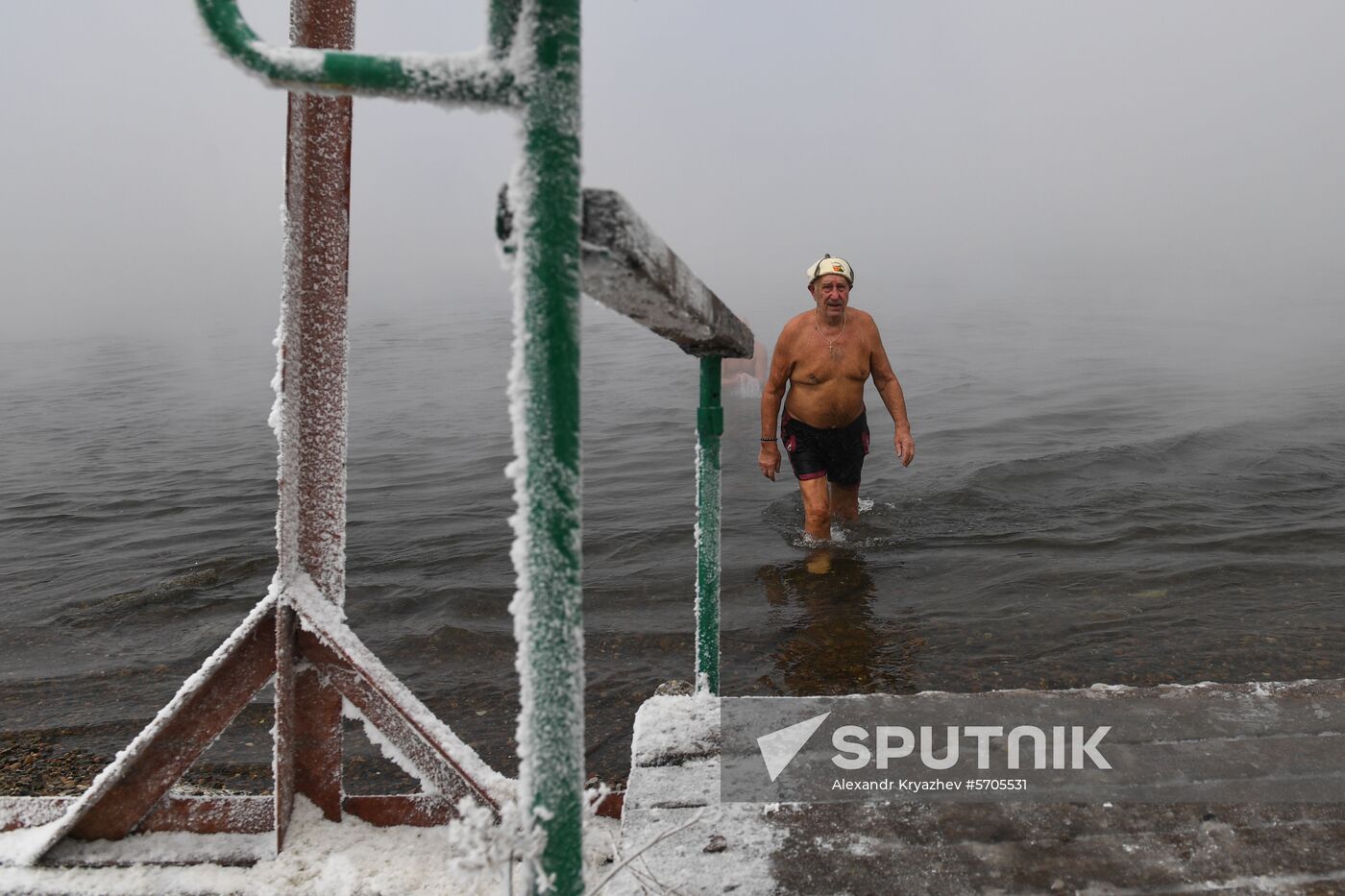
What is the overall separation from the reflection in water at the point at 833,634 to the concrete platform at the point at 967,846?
1.81 m

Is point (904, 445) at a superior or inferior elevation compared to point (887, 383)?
inferior

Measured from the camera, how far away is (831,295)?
5.70 meters

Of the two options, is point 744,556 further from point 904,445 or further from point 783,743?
point 783,743

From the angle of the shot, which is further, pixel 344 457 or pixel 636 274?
pixel 344 457

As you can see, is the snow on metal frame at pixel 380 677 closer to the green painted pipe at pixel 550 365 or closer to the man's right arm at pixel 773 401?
the green painted pipe at pixel 550 365

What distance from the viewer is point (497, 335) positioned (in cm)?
3359

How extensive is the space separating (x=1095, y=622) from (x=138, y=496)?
370 inches

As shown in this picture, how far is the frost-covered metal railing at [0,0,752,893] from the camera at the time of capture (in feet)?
2.70

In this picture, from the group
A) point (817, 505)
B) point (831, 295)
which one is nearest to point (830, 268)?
point (831, 295)

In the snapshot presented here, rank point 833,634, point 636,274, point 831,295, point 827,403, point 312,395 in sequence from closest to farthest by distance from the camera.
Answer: point 636,274
point 312,395
point 833,634
point 831,295
point 827,403

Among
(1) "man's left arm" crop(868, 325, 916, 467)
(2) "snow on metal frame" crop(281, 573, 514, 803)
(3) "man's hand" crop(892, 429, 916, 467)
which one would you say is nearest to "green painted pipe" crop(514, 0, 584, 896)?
(2) "snow on metal frame" crop(281, 573, 514, 803)

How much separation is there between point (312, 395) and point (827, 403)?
179 inches

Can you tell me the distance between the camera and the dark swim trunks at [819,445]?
620cm

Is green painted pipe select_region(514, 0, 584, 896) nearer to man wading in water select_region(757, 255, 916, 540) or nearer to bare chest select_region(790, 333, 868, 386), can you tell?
man wading in water select_region(757, 255, 916, 540)
